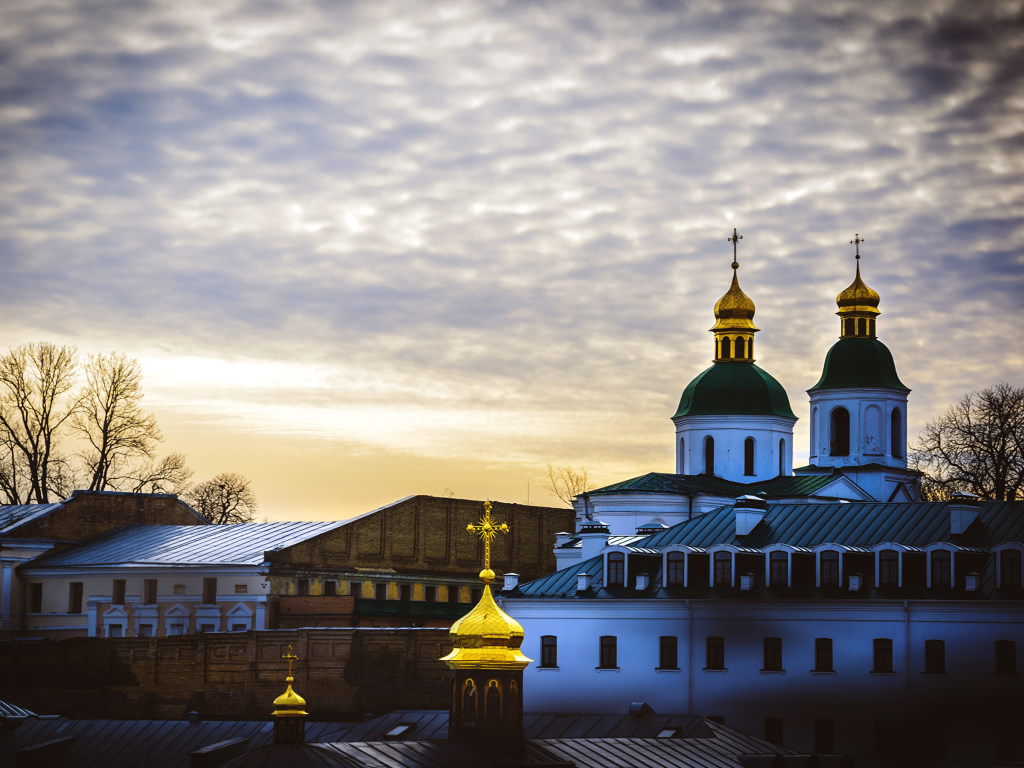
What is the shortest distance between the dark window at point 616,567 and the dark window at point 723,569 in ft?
9.00

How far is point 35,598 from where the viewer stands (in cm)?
6278

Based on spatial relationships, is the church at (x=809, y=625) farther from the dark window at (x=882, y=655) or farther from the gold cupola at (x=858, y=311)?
the gold cupola at (x=858, y=311)

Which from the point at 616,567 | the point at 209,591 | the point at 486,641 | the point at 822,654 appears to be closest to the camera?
→ the point at 486,641

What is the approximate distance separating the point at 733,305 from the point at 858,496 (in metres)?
10.5

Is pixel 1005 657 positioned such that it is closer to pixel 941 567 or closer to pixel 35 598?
pixel 941 567

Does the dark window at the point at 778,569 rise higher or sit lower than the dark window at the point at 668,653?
higher

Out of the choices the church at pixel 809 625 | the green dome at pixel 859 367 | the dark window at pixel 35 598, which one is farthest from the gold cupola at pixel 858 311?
the dark window at pixel 35 598

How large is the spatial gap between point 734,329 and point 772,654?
26.9 m

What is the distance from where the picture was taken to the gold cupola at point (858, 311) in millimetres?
71125

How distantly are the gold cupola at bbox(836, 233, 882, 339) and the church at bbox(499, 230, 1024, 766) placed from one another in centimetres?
2070

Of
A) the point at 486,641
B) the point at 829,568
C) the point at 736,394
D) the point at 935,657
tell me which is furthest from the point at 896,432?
the point at 486,641

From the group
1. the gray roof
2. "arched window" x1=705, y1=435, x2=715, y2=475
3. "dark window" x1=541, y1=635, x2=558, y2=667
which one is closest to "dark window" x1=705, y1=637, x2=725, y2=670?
"dark window" x1=541, y1=635, x2=558, y2=667

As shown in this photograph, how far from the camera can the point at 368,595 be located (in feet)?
197

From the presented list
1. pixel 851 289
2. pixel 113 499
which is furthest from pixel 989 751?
pixel 113 499
